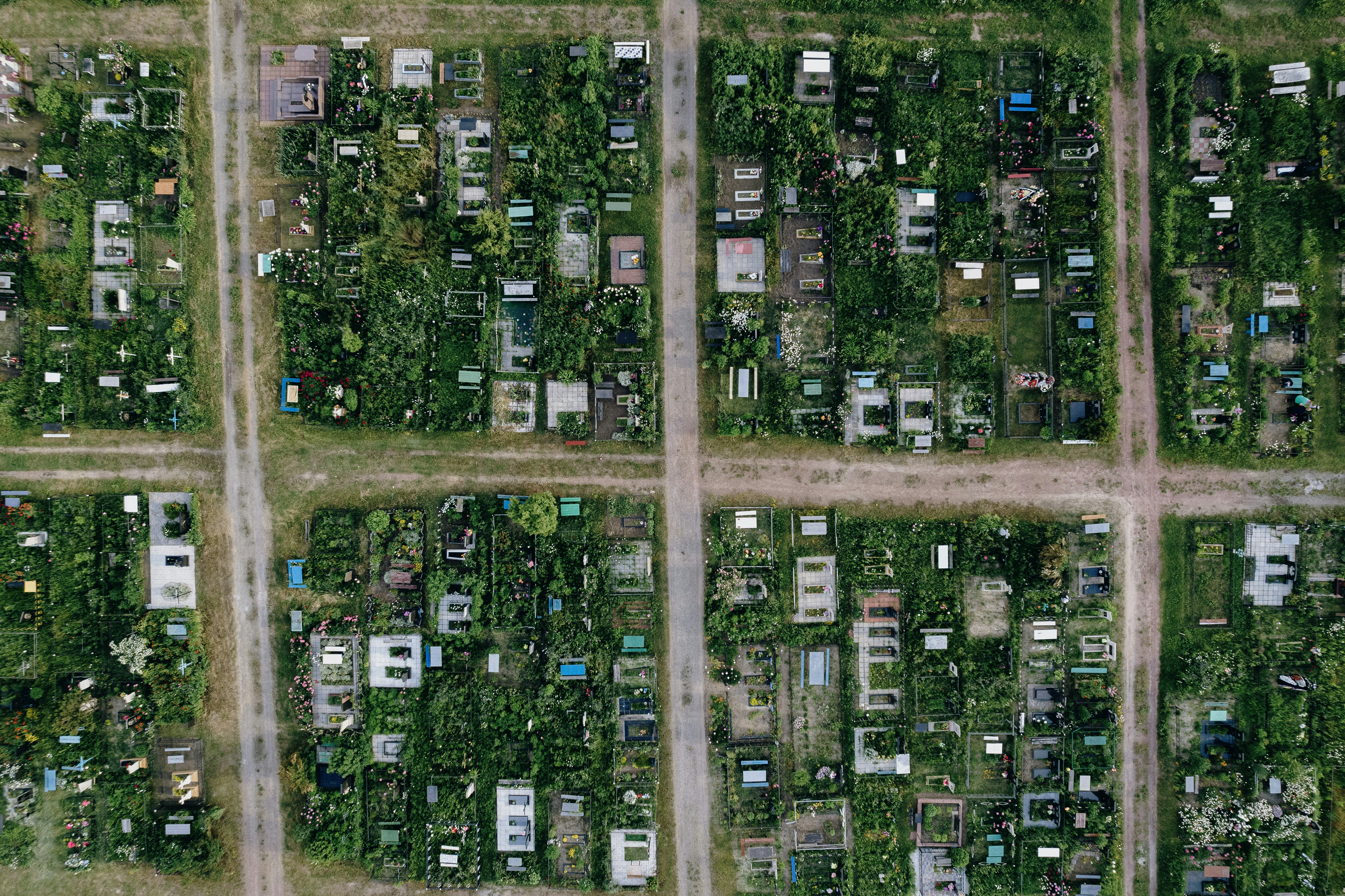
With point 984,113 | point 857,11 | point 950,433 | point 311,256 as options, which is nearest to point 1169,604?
point 950,433

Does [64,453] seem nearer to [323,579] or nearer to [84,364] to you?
[84,364]

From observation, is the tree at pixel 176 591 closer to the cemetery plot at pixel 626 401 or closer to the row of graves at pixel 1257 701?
the cemetery plot at pixel 626 401

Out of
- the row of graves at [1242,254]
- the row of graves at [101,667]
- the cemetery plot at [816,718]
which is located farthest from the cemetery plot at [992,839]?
the row of graves at [101,667]

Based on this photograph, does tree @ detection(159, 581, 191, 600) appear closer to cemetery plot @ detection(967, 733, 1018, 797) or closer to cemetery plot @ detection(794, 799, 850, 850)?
cemetery plot @ detection(794, 799, 850, 850)

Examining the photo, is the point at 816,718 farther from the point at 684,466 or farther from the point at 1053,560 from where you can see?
the point at 684,466

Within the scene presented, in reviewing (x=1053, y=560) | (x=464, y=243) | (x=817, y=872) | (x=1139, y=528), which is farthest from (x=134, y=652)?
(x=1139, y=528)

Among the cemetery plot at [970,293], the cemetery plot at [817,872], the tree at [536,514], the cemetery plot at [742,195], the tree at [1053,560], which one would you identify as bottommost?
the cemetery plot at [817,872]
